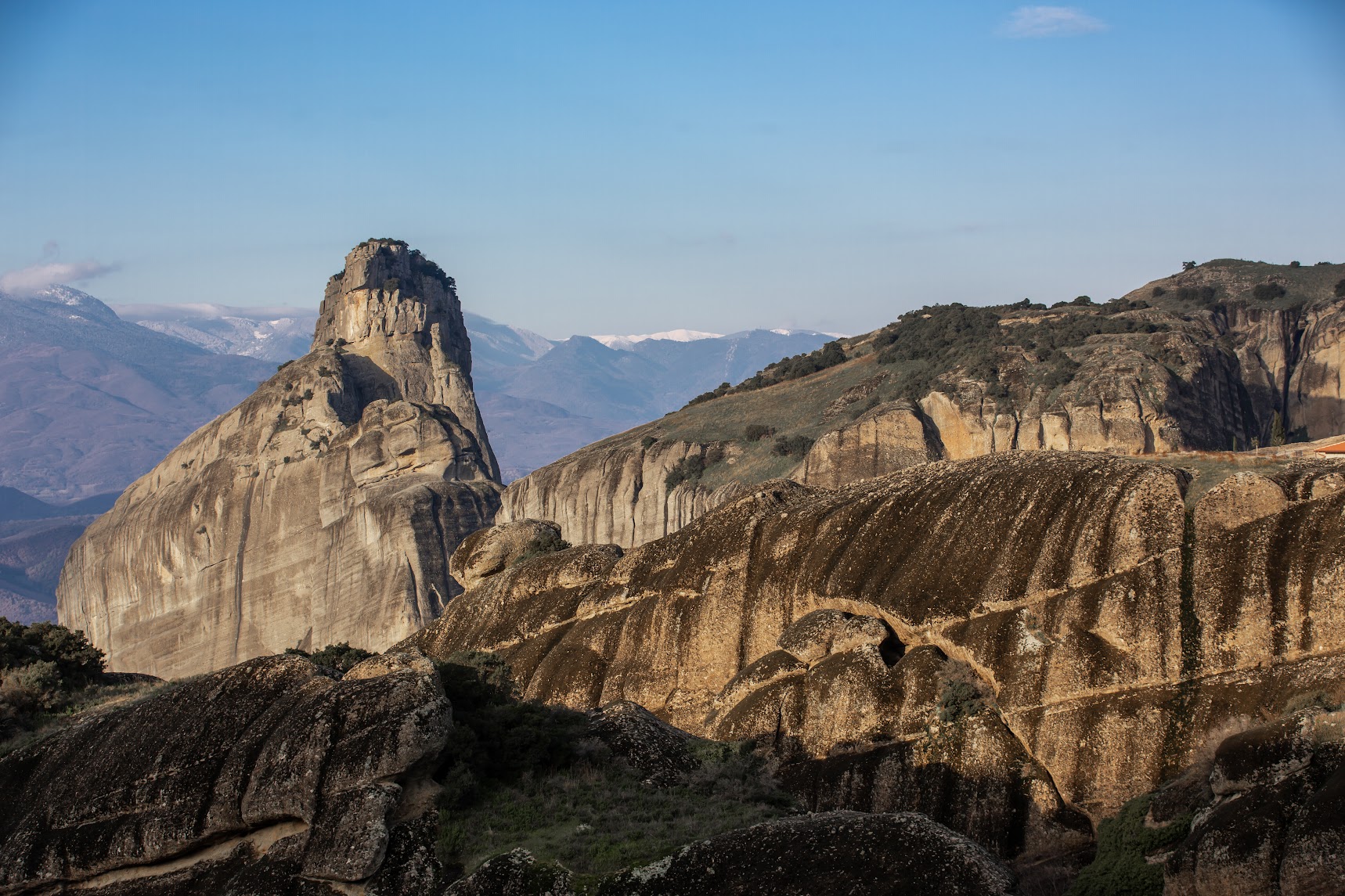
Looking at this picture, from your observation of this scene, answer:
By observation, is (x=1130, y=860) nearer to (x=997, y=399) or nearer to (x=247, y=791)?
(x=247, y=791)

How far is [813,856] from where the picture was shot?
2023 cm

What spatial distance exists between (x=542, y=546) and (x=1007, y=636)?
73.0 ft

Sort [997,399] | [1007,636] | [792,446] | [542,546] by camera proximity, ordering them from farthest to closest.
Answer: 1. [792,446]
2. [997,399]
3. [542,546]
4. [1007,636]

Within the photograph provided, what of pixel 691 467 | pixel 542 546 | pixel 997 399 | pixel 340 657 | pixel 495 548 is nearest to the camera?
pixel 340 657

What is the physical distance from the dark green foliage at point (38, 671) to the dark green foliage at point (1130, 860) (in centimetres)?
2303

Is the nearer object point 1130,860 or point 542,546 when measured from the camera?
point 1130,860

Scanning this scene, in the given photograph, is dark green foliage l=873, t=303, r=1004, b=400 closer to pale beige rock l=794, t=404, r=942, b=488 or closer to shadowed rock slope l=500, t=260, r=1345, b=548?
shadowed rock slope l=500, t=260, r=1345, b=548

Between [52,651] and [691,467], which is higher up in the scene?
[691,467]

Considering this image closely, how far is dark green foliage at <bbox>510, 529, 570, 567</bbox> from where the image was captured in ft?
166

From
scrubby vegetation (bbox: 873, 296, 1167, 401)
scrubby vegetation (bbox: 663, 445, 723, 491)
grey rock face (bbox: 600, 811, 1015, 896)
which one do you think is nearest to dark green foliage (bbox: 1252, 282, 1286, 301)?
scrubby vegetation (bbox: 873, 296, 1167, 401)

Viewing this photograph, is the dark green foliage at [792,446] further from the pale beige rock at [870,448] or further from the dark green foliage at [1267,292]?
the dark green foliage at [1267,292]

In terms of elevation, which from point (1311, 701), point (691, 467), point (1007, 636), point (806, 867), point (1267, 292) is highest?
point (1267, 292)

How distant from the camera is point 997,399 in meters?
111

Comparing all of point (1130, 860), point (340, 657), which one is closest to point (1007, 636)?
point (1130, 860)
